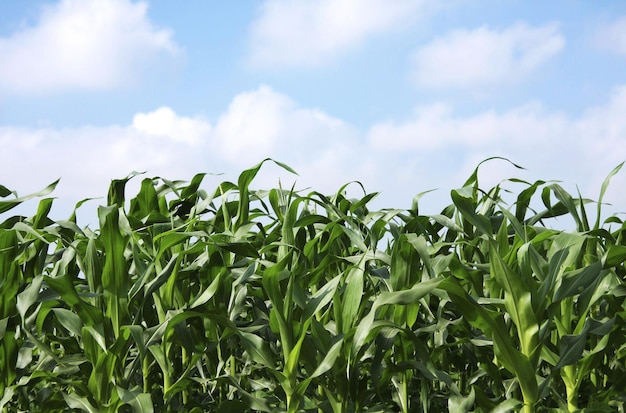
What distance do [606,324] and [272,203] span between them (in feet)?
4.54

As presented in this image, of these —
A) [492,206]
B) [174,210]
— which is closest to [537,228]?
[492,206]

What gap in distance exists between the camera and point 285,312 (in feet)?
6.23

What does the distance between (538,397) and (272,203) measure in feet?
4.43

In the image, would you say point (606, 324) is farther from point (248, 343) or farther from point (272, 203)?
point (272, 203)

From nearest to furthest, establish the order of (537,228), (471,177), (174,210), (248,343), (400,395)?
1. (248,343)
2. (400,395)
3. (537,228)
4. (471,177)
5. (174,210)

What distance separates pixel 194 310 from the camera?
6.80 ft

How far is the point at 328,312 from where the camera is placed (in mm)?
2180

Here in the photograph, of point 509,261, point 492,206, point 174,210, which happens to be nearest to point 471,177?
point 492,206

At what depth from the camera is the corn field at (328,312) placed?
6.02 ft

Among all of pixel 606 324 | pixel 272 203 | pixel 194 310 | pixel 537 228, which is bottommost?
pixel 606 324

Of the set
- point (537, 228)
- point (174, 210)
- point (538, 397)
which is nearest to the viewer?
point (538, 397)

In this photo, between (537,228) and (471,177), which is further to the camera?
(471,177)

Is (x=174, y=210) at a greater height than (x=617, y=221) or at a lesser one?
greater

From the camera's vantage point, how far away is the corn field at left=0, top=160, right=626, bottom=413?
1.83 meters
